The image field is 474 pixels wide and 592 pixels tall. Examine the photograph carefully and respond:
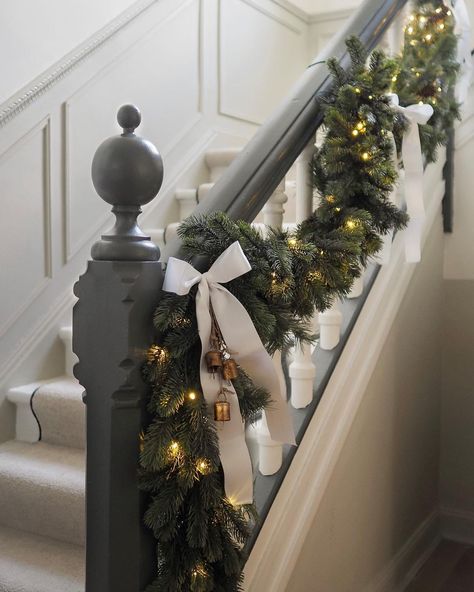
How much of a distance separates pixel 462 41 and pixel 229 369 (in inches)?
62.8

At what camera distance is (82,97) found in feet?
8.16

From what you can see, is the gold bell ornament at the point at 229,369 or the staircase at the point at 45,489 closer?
the gold bell ornament at the point at 229,369

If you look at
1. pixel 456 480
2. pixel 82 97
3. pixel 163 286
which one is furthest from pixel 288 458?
pixel 82 97

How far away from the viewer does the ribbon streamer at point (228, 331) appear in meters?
0.98

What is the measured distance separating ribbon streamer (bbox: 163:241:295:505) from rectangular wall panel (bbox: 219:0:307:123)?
2445mm

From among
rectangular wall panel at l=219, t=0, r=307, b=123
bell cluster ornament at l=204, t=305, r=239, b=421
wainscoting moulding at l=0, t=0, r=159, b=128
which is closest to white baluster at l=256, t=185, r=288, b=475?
bell cluster ornament at l=204, t=305, r=239, b=421

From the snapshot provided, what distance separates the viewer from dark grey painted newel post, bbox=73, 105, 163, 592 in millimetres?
954

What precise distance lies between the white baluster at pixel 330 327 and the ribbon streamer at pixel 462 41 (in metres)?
0.90

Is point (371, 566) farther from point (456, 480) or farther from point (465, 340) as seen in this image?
point (465, 340)

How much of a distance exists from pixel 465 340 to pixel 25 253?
1722 mm

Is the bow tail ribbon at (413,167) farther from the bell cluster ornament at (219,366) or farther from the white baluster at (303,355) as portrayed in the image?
the bell cluster ornament at (219,366)

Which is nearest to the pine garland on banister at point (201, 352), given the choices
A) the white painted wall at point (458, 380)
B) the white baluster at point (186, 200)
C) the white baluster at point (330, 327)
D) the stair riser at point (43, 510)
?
the white baluster at point (330, 327)

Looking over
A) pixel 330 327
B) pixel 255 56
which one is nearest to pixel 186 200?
pixel 255 56

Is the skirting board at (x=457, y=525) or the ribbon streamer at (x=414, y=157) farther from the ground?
the ribbon streamer at (x=414, y=157)
